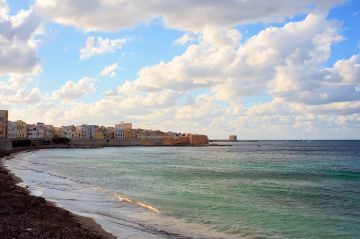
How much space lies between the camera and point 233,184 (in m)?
38.1

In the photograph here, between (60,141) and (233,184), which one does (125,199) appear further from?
(60,141)

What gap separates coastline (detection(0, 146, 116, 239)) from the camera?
14047 mm

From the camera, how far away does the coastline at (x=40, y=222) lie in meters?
14.0

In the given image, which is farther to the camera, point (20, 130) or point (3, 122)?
point (20, 130)

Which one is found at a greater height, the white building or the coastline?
the white building

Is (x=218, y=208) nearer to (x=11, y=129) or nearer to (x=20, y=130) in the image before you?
(x=11, y=129)

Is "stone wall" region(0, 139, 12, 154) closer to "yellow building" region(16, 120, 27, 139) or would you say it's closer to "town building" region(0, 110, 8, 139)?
"town building" region(0, 110, 8, 139)

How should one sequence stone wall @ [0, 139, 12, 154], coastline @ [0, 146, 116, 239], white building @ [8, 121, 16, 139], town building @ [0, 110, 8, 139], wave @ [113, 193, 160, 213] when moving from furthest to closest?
white building @ [8, 121, 16, 139]
town building @ [0, 110, 8, 139]
stone wall @ [0, 139, 12, 154]
wave @ [113, 193, 160, 213]
coastline @ [0, 146, 116, 239]

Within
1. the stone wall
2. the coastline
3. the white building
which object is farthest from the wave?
the white building

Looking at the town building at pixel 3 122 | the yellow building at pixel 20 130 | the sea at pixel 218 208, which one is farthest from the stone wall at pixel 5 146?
the yellow building at pixel 20 130

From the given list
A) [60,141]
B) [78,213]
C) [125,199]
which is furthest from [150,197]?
[60,141]

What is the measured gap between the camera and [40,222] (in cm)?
1623

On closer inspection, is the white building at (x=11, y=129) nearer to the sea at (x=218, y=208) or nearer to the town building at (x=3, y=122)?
the town building at (x=3, y=122)

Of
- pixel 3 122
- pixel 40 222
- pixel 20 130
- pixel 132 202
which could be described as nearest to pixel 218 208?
pixel 132 202
